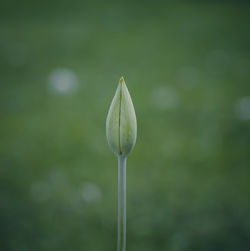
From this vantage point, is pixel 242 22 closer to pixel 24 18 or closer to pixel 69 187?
pixel 24 18

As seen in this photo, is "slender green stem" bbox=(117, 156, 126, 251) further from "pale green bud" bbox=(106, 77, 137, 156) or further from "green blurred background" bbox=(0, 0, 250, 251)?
"green blurred background" bbox=(0, 0, 250, 251)

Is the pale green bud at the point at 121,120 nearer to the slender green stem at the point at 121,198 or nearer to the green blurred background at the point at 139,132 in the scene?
the slender green stem at the point at 121,198

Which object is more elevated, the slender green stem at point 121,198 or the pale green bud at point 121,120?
the pale green bud at point 121,120

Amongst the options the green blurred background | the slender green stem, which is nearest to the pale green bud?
the slender green stem

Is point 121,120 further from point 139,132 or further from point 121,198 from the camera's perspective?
point 139,132

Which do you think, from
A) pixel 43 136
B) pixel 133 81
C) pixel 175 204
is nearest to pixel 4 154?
pixel 43 136

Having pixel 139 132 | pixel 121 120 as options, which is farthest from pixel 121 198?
pixel 139 132

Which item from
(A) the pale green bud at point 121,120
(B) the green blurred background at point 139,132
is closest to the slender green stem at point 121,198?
(A) the pale green bud at point 121,120
